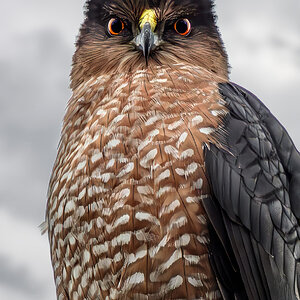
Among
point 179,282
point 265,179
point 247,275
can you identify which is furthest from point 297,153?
point 179,282

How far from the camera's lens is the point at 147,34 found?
19.0 feet

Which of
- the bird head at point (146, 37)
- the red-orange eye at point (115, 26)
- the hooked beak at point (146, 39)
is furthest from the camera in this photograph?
the red-orange eye at point (115, 26)

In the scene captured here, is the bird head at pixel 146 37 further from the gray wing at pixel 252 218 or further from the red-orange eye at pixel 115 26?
the gray wing at pixel 252 218

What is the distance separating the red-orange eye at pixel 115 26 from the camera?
6145 millimetres

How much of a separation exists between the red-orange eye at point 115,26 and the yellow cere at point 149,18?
271mm

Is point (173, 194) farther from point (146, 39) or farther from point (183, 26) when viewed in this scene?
point (183, 26)

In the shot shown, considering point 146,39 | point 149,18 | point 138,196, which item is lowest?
point 138,196

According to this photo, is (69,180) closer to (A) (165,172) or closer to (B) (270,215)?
(A) (165,172)

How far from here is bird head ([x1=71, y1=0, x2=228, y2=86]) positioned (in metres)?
5.98

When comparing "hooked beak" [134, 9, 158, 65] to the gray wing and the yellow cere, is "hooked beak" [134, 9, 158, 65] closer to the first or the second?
the yellow cere

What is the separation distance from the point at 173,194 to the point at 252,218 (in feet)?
2.09

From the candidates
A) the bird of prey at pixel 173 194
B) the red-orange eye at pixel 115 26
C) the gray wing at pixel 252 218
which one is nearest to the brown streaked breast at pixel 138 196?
the bird of prey at pixel 173 194

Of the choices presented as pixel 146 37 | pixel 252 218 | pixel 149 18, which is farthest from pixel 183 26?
pixel 252 218

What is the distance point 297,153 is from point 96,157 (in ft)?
5.51
